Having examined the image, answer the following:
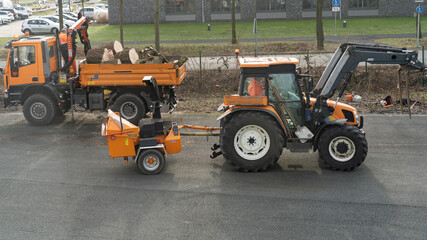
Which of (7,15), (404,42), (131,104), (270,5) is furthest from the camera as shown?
(7,15)

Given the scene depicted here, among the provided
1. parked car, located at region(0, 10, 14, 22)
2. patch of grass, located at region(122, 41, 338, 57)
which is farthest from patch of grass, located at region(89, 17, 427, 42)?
parked car, located at region(0, 10, 14, 22)

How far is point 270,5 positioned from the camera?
1987 inches

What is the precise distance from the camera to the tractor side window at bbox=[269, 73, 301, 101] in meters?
10.5

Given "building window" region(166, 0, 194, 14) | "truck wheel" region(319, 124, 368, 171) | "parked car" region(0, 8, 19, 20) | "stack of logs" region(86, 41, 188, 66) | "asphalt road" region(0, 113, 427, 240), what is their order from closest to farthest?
"asphalt road" region(0, 113, 427, 240) → "truck wheel" region(319, 124, 368, 171) → "stack of logs" region(86, 41, 188, 66) → "building window" region(166, 0, 194, 14) → "parked car" region(0, 8, 19, 20)

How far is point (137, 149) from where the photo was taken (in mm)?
10953

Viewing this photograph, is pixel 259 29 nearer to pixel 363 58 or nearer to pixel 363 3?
pixel 363 3

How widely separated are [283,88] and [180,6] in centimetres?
4162

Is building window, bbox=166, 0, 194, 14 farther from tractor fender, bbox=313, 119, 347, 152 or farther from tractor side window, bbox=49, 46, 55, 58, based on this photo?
tractor fender, bbox=313, 119, 347, 152

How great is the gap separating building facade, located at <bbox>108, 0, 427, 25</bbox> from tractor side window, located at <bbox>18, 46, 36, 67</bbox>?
35227mm

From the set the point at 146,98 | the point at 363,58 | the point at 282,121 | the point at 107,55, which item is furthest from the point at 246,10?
the point at 282,121

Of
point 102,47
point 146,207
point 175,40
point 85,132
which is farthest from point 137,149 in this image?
point 175,40

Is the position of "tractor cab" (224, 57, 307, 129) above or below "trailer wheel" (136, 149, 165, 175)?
above

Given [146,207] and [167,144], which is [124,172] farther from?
[146,207]

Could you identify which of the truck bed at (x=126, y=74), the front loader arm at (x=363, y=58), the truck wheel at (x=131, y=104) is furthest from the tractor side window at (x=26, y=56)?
the front loader arm at (x=363, y=58)
